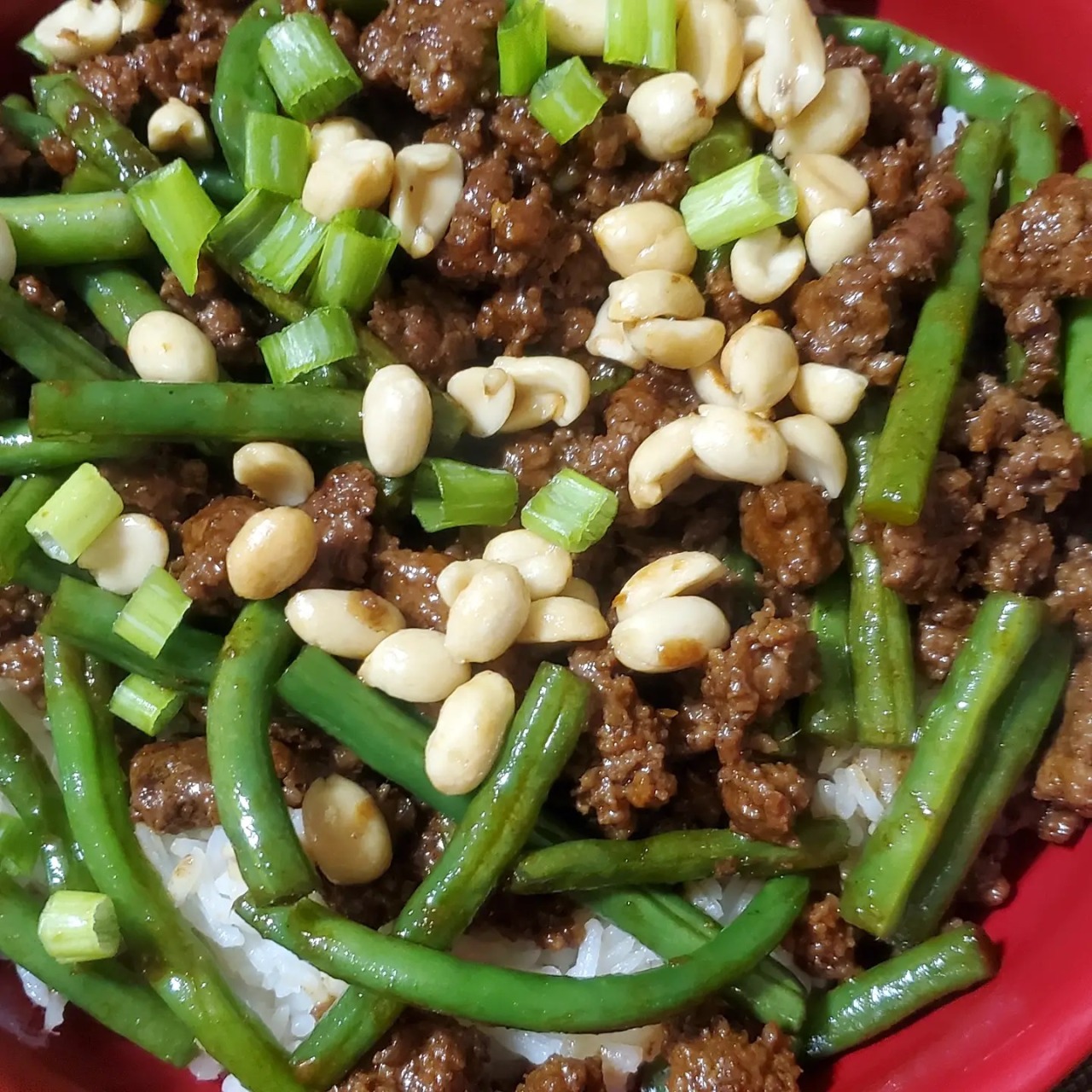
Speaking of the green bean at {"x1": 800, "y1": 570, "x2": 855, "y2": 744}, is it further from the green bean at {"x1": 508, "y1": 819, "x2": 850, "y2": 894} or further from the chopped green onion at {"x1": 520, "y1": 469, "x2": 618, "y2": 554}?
the chopped green onion at {"x1": 520, "y1": 469, "x2": 618, "y2": 554}

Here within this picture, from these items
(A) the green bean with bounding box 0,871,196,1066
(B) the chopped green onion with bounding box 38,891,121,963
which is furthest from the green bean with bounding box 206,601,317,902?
(A) the green bean with bounding box 0,871,196,1066

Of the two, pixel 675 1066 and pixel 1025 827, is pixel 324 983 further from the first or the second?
pixel 1025 827

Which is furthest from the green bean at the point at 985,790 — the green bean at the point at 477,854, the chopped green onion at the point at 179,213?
the chopped green onion at the point at 179,213

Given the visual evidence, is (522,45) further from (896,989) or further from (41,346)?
(896,989)

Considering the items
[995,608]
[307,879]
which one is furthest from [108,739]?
[995,608]

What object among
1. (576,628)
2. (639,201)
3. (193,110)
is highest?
(193,110)

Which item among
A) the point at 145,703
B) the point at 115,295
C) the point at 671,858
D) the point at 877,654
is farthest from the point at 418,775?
the point at 115,295
